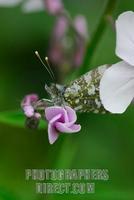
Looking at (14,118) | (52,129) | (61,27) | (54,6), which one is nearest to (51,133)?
(52,129)

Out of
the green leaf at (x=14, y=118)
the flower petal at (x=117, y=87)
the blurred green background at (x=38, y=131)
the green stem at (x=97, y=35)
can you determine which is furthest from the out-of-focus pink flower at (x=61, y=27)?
the flower petal at (x=117, y=87)

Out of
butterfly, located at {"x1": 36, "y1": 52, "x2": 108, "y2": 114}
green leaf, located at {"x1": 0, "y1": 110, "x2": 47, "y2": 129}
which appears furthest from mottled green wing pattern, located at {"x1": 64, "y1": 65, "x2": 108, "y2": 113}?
green leaf, located at {"x1": 0, "y1": 110, "x2": 47, "y2": 129}

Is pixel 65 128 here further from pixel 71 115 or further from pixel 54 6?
pixel 54 6

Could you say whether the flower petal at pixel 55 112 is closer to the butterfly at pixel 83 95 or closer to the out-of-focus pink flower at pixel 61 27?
the butterfly at pixel 83 95

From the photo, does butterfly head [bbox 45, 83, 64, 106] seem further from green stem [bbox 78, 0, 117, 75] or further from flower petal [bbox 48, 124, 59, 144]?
green stem [bbox 78, 0, 117, 75]

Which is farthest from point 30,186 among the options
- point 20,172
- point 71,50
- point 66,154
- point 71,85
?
point 71,85

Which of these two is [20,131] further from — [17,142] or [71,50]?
[71,50]
